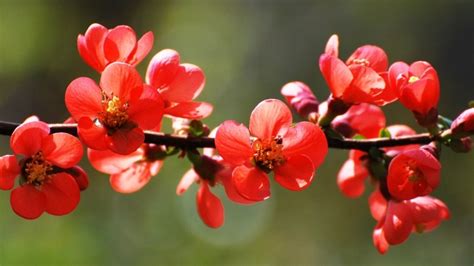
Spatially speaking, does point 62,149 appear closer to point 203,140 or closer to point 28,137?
point 28,137

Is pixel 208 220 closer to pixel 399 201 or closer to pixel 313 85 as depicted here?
pixel 399 201

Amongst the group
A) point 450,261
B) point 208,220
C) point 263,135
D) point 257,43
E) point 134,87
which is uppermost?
point 134,87

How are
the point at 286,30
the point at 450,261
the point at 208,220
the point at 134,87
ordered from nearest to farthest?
the point at 134,87, the point at 208,220, the point at 450,261, the point at 286,30

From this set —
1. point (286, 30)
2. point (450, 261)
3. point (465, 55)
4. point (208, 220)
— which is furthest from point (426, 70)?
point (286, 30)

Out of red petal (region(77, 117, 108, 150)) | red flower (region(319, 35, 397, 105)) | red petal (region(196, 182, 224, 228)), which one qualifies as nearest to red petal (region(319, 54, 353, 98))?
red flower (region(319, 35, 397, 105))

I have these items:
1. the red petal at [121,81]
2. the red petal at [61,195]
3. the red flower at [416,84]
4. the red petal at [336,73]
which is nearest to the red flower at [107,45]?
the red petal at [121,81]

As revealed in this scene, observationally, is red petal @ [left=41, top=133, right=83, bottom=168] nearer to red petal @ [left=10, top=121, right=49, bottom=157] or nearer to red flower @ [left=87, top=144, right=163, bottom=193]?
red petal @ [left=10, top=121, right=49, bottom=157]
